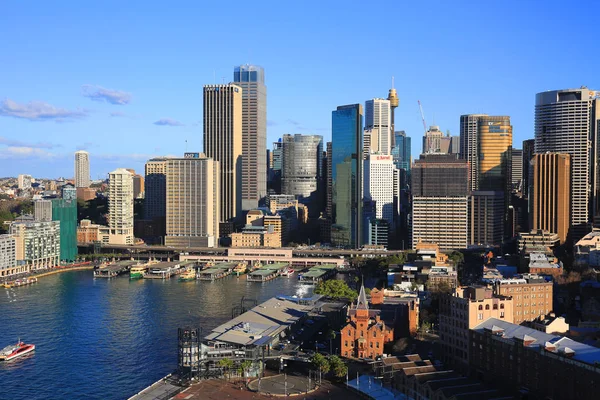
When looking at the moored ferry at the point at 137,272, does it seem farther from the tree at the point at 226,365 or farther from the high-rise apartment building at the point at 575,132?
the high-rise apartment building at the point at 575,132

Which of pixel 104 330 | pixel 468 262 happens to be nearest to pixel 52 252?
pixel 104 330

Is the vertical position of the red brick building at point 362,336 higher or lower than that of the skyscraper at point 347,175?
lower

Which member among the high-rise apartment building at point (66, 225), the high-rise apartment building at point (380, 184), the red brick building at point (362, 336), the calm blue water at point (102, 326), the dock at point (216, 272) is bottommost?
the calm blue water at point (102, 326)

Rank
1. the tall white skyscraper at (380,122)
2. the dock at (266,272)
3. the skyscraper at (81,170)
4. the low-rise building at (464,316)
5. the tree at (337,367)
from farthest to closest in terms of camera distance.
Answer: the skyscraper at (81,170), the tall white skyscraper at (380,122), the dock at (266,272), the low-rise building at (464,316), the tree at (337,367)

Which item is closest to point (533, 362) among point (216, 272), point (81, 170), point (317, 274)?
point (317, 274)

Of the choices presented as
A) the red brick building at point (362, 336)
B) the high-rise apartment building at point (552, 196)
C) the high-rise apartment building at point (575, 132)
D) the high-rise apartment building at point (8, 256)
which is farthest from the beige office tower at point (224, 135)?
the red brick building at point (362, 336)

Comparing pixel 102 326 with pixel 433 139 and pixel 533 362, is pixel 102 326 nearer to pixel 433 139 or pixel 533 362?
pixel 533 362
